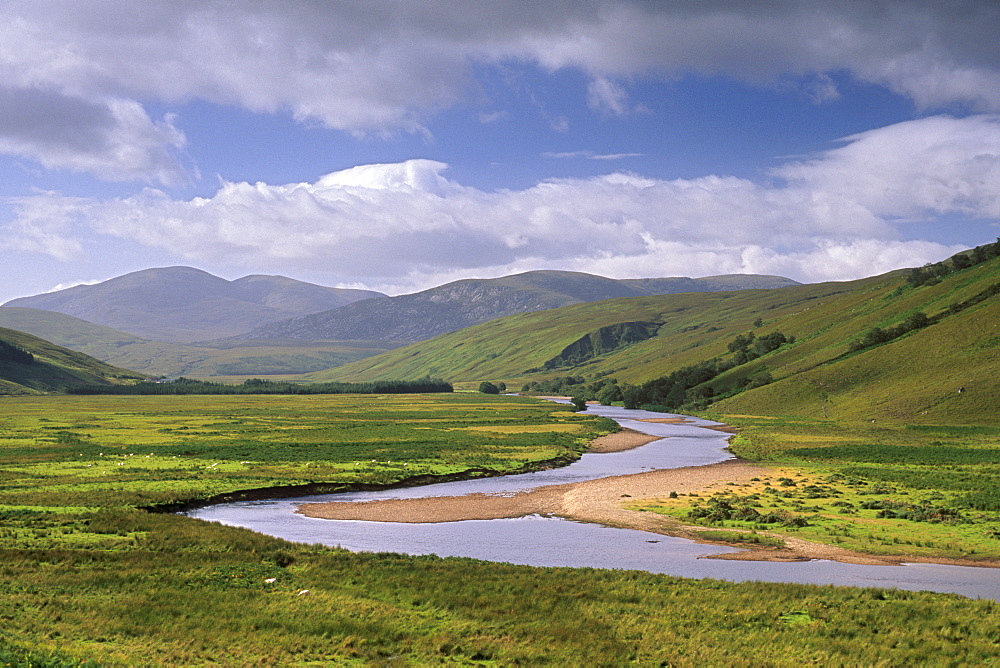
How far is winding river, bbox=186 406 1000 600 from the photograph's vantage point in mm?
37312

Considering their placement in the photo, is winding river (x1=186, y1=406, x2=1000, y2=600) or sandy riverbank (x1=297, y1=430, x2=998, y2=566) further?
sandy riverbank (x1=297, y1=430, x2=998, y2=566)

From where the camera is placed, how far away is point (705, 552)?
4319cm

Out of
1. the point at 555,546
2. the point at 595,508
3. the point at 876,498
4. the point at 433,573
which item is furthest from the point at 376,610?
the point at 876,498

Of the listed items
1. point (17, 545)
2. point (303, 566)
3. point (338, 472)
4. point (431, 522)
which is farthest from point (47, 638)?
point (338, 472)

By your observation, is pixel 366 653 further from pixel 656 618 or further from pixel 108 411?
pixel 108 411

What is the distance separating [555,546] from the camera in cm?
4494

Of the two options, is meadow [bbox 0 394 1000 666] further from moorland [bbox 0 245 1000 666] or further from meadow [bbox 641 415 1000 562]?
meadow [bbox 641 415 1000 562]

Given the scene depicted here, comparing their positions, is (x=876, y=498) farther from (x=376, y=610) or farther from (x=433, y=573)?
(x=376, y=610)

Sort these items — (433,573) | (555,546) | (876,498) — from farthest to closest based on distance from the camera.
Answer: (876,498) < (555,546) < (433,573)

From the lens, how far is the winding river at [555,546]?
3731 centimetres

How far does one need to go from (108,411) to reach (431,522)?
485ft

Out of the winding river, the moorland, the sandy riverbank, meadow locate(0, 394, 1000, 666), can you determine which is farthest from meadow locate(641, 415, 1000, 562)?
meadow locate(0, 394, 1000, 666)

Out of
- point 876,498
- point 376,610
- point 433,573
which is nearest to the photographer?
point 376,610

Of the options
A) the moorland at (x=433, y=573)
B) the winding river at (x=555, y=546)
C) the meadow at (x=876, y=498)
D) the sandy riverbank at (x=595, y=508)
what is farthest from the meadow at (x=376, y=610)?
the meadow at (x=876, y=498)
